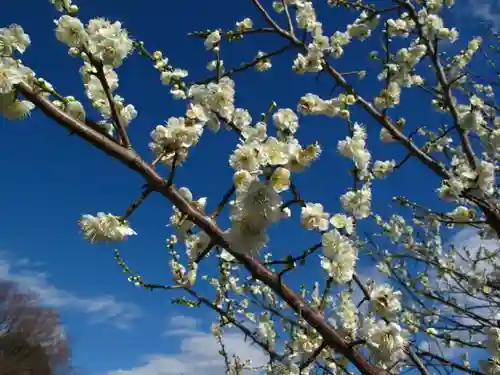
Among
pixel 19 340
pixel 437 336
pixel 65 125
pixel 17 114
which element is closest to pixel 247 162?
pixel 65 125

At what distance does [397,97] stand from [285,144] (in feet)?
7.73

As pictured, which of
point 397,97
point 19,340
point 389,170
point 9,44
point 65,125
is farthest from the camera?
point 19,340

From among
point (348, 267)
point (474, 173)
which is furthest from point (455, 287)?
point (348, 267)

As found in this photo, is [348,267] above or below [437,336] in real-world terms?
below

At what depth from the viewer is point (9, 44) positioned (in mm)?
1757

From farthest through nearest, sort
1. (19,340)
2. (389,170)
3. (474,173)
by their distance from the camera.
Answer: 1. (19,340)
2. (389,170)
3. (474,173)

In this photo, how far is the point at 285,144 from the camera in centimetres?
170

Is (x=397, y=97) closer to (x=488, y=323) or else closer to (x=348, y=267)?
(x=488, y=323)

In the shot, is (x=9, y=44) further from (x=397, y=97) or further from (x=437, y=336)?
(x=437, y=336)

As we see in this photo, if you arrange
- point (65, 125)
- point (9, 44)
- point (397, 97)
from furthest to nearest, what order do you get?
point (397, 97), point (9, 44), point (65, 125)

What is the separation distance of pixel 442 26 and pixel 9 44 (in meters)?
3.36

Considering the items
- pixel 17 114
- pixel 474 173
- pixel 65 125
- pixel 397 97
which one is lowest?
pixel 65 125

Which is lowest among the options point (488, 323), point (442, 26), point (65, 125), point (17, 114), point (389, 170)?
point (65, 125)

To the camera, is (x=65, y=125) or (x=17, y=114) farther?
(x=17, y=114)
